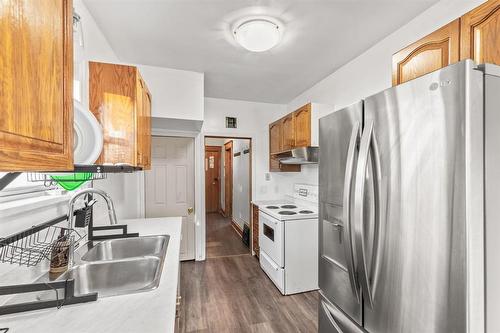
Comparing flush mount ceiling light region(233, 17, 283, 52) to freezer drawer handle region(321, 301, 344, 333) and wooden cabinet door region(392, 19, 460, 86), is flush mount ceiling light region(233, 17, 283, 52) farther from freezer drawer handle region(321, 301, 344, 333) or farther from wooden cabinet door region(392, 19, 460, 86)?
freezer drawer handle region(321, 301, 344, 333)

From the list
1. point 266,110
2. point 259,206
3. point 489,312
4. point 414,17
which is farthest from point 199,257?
point 414,17

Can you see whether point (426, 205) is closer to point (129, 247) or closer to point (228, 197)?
point (129, 247)

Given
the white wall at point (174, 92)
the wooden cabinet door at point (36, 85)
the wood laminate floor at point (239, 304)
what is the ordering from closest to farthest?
the wooden cabinet door at point (36, 85) < the wood laminate floor at point (239, 304) < the white wall at point (174, 92)

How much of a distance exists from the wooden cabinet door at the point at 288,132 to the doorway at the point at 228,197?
85 centimetres

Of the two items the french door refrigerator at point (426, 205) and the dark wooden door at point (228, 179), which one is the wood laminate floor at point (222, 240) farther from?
the french door refrigerator at point (426, 205)

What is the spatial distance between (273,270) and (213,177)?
4612 mm

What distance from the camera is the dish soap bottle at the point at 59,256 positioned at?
1.10 metres

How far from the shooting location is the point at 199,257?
3312mm

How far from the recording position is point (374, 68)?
6.65 feet

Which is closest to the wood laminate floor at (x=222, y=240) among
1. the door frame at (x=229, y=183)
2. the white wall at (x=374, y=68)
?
the door frame at (x=229, y=183)

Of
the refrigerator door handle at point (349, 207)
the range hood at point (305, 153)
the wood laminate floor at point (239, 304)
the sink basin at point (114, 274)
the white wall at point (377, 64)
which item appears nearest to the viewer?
the refrigerator door handle at point (349, 207)

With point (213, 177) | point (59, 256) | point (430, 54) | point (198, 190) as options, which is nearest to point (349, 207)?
point (430, 54)

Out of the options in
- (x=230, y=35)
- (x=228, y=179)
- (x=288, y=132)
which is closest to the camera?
(x=230, y=35)

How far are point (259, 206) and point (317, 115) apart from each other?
57.1 inches
